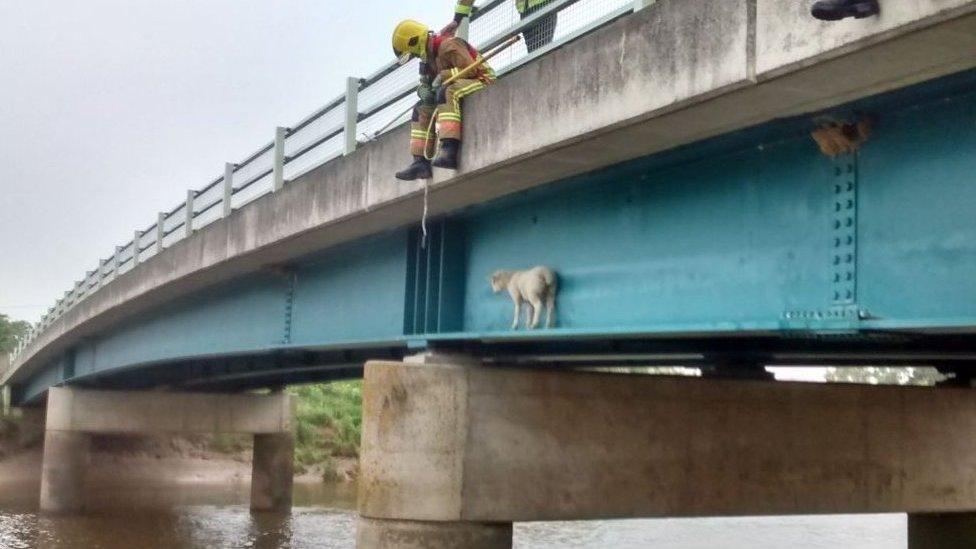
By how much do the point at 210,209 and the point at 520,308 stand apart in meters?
8.97

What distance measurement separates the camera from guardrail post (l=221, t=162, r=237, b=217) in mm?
15711

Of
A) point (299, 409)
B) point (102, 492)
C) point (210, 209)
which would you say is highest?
Answer: point (210, 209)

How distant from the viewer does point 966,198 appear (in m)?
5.76

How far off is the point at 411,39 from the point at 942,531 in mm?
10438

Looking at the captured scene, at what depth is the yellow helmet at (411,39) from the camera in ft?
30.5

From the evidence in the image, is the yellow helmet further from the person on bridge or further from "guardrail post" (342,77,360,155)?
"guardrail post" (342,77,360,155)

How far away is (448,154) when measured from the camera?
28.6 feet

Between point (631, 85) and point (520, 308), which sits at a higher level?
point (631, 85)

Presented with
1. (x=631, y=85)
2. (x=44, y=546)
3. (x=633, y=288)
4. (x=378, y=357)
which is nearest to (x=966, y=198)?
(x=631, y=85)

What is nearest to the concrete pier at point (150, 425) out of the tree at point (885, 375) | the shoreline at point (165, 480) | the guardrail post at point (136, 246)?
the shoreline at point (165, 480)

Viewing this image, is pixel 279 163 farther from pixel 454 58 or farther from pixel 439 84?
pixel 454 58

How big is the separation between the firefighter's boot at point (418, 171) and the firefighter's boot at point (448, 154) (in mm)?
279

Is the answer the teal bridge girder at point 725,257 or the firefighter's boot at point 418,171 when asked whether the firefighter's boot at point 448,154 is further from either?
the teal bridge girder at point 725,257

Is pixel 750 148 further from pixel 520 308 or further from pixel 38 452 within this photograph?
pixel 38 452
